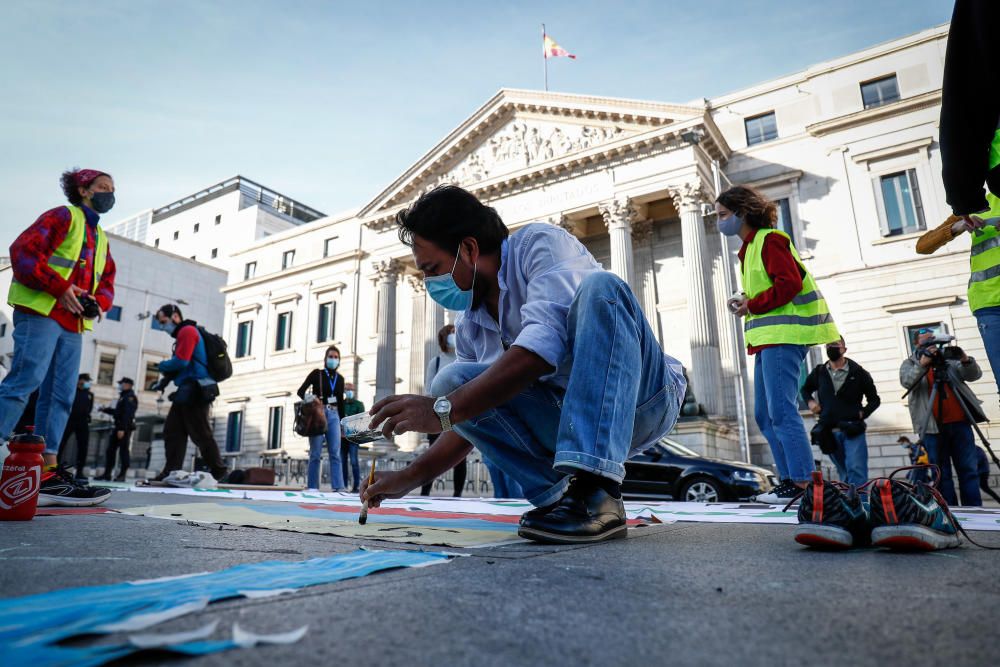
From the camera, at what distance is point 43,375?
3.75 meters

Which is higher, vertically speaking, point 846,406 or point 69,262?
point 69,262

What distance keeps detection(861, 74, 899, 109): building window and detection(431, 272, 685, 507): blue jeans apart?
1977cm

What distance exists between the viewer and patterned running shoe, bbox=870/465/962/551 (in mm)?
1578

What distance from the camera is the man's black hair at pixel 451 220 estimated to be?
224 cm

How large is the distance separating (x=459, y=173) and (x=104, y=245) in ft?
64.6

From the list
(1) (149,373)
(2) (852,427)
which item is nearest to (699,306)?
(2) (852,427)

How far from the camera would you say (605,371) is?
6.14ft

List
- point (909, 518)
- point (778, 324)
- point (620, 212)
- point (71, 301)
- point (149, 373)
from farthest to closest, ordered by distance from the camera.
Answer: point (149, 373) < point (620, 212) < point (778, 324) < point (71, 301) < point (909, 518)

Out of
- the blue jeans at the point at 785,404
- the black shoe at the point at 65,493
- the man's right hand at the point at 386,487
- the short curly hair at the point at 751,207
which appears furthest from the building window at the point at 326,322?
the man's right hand at the point at 386,487

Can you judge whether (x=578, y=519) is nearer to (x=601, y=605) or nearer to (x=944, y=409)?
(x=601, y=605)

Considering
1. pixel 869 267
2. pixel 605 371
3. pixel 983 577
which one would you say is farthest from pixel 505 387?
pixel 869 267

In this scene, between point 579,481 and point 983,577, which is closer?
point 983,577

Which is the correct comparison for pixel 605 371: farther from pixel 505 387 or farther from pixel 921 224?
pixel 921 224

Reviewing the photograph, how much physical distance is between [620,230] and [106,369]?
32005mm
